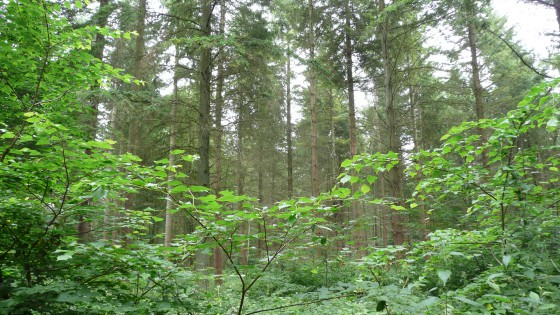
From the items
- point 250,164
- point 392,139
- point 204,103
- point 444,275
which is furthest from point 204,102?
point 444,275

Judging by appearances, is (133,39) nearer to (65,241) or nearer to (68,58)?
(68,58)

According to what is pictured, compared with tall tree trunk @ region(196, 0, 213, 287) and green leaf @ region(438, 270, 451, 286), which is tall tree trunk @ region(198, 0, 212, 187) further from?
green leaf @ region(438, 270, 451, 286)

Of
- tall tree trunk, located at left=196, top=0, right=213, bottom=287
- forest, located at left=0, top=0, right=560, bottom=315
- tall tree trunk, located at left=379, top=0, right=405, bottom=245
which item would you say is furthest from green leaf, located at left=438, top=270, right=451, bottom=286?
tall tree trunk, located at left=196, top=0, right=213, bottom=287

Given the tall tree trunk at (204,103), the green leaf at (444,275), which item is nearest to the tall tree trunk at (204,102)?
the tall tree trunk at (204,103)

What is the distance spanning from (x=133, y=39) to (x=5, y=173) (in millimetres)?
12431

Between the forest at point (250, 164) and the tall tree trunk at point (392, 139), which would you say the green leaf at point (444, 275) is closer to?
the forest at point (250, 164)

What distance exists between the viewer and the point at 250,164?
16.2 meters

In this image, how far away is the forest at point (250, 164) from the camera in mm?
2371

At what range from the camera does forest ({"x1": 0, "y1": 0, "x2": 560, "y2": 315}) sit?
2.37m

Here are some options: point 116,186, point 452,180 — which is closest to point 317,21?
point 452,180

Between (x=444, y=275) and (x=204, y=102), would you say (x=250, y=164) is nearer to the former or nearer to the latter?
(x=204, y=102)

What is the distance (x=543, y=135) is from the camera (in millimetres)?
19609

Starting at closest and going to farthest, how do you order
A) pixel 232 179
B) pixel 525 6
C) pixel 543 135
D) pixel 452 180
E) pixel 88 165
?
pixel 88 165 → pixel 452 180 → pixel 525 6 → pixel 232 179 → pixel 543 135

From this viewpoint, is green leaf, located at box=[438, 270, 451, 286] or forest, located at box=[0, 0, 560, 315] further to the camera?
forest, located at box=[0, 0, 560, 315]
